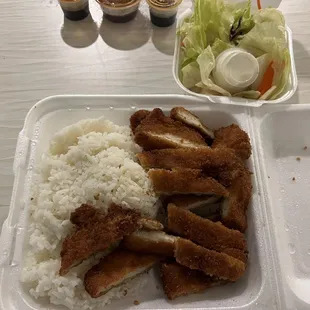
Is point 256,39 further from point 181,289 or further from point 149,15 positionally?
point 181,289

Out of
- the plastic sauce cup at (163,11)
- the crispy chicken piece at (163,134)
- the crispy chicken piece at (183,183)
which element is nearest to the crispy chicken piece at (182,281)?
the crispy chicken piece at (183,183)

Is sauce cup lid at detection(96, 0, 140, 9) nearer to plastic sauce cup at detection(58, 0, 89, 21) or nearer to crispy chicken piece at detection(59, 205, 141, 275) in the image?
plastic sauce cup at detection(58, 0, 89, 21)

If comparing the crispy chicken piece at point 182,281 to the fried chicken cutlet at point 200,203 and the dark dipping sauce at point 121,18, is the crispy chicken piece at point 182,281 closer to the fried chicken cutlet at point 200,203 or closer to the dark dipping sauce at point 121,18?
the fried chicken cutlet at point 200,203

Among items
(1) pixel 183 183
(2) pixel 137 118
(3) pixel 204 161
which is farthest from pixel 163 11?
(1) pixel 183 183

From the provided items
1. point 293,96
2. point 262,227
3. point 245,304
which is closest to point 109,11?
point 293,96

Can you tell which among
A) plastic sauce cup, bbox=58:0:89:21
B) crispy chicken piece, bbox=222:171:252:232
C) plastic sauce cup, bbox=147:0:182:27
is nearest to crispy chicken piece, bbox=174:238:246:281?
crispy chicken piece, bbox=222:171:252:232

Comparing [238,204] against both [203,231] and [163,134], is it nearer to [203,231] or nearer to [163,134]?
[203,231]
